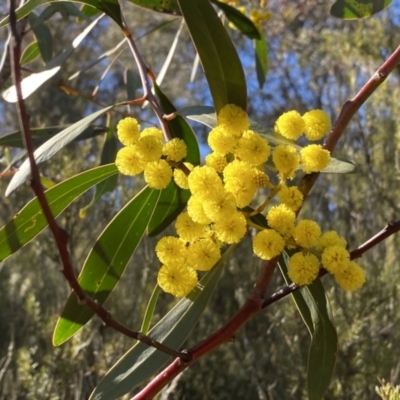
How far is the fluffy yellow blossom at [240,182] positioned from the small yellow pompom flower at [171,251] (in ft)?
0.23

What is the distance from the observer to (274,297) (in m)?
0.52

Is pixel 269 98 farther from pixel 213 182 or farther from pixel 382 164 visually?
pixel 213 182

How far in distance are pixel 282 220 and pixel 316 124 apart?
0.35 ft

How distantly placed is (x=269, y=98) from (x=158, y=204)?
3.35 m

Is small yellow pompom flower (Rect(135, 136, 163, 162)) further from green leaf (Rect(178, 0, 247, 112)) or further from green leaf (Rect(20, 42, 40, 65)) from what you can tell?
green leaf (Rect(20, 42, 40, 65))

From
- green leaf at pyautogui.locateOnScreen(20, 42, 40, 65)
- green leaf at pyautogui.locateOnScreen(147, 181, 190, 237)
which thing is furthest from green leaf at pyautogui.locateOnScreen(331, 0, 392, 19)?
green leaf at pyautogui.locateOnScreen(20, 42, 40, 65)

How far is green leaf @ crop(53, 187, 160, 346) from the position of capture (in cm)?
72

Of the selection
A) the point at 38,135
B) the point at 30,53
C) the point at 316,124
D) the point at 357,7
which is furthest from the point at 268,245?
the point at 30,53

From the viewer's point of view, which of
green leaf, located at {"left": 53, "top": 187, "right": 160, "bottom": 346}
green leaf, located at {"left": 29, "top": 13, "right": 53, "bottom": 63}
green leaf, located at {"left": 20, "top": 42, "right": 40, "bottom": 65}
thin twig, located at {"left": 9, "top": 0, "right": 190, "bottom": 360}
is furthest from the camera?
green leaf, located at {"left": 20, "top": 42, "right": 40, "bottom": 65}

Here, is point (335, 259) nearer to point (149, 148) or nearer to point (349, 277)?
point (349, 277)

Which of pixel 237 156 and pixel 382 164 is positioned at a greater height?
pixel 237 156

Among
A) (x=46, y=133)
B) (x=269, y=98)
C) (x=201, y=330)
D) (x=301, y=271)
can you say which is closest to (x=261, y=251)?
(x=301, y=271)

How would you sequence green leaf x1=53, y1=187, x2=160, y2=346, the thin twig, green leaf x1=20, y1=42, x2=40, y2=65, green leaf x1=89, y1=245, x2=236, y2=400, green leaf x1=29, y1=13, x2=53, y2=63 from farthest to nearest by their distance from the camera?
green leaf x1=20, y1=42, x2=40, y2=65
green leaf x1=29, y1=13, x2=53, y2=63
green leaf x1=53, y1=187, x2=160, y2=346
green leaf x1=89, y1=245, x2=236, y2=400
the thin twig

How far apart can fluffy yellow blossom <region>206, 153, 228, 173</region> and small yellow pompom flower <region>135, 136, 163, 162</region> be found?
0.15 ft
